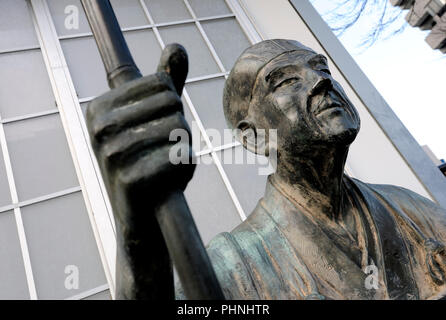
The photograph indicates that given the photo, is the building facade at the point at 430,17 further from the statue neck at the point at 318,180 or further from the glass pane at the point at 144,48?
the statue neck at the point at 318,180

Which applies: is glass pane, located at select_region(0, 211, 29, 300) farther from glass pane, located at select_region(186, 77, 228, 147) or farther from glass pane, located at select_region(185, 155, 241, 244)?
glass pane, located at select_region(186, 77, 228, 147)

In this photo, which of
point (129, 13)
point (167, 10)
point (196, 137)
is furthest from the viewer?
point (167, 10)

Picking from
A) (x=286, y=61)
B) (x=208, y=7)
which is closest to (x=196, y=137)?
(x=208, y=7)

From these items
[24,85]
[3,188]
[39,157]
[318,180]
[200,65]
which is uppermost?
[24,85]

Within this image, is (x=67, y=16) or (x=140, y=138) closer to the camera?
(x=140, y=138)

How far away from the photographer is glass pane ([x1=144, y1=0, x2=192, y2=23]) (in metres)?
3.04

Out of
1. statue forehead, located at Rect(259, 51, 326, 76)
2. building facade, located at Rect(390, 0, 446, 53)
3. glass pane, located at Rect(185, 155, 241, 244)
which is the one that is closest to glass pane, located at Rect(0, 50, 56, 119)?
glass pane, located at Rect(185, 155, 241, 244)

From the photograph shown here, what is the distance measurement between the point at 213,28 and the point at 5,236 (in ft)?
6.58

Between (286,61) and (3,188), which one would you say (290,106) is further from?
(3,188)

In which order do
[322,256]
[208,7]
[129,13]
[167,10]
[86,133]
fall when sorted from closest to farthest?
1. [322,256]
2. [86,133]
3. [129,13]
4. [167,10]
5. [208,7]

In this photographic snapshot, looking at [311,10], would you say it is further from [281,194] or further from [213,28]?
[281,194]

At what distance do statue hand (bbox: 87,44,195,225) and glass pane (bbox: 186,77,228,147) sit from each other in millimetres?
1936

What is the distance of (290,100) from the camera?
109 cm

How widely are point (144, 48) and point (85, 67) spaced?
16.3 inches
